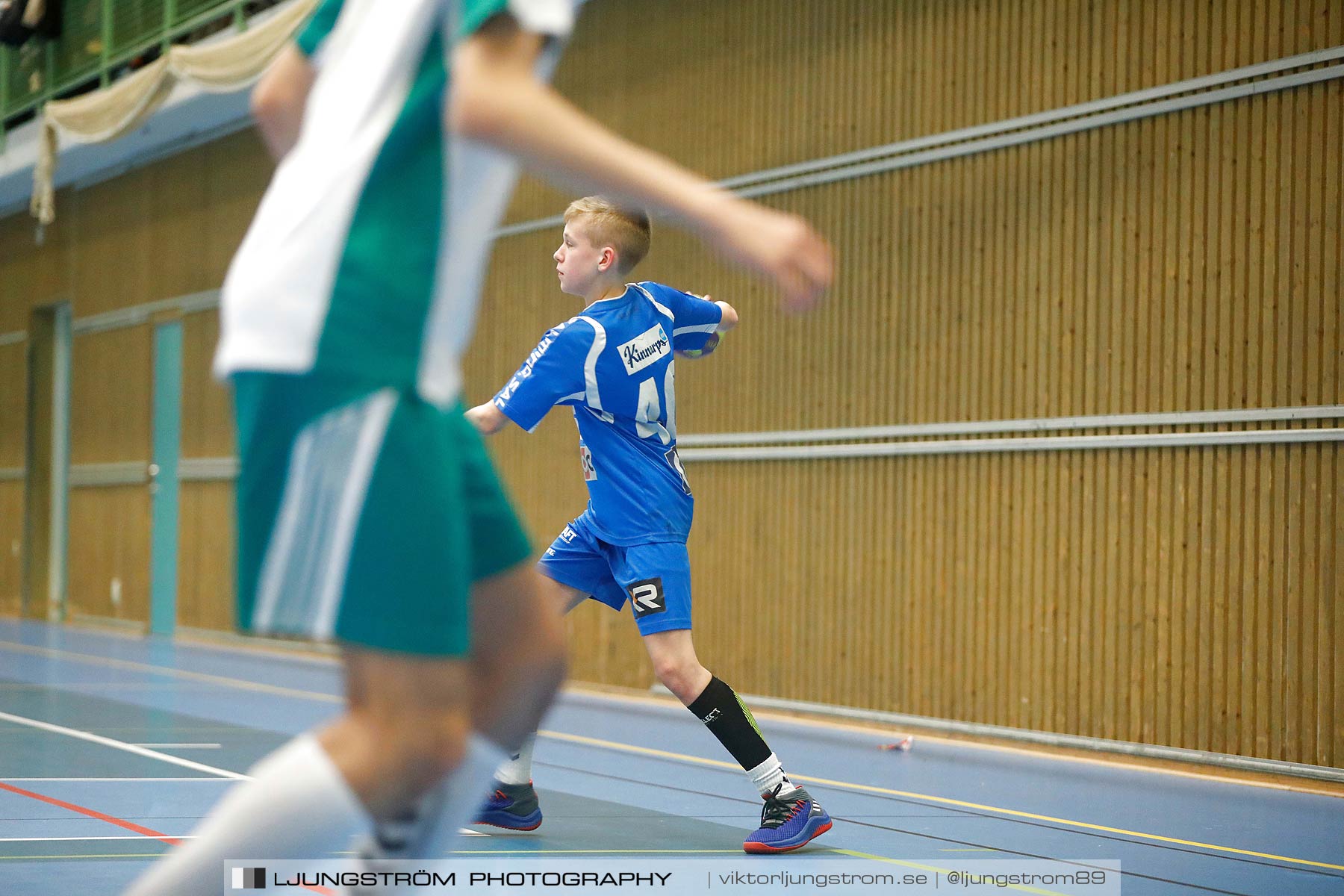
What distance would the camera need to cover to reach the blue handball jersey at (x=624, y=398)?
13.8ft

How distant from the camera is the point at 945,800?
5.27m

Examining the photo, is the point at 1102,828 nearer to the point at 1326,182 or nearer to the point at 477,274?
the point at 1326,182

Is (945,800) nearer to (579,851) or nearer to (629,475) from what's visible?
(579,851)

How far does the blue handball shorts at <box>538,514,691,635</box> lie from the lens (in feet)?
13.6

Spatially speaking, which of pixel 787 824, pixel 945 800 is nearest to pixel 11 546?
pixel 945 800

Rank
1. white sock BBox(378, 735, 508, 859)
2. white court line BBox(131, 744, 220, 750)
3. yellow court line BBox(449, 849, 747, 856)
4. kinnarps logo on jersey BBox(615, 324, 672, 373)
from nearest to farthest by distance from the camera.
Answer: white sock BBox(378, 735, 508, 859)
yellow court line BBox(449, 849, 747, 856)
kinnarps logo on jersey BBox(615, 324, 672, 373)
white court line BBox(131, 744, 220, 750)

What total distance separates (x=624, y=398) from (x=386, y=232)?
2.65 meters

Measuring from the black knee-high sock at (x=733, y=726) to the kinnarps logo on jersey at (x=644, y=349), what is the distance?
93cm

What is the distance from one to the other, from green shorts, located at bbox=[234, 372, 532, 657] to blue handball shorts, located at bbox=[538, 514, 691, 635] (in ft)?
8.07

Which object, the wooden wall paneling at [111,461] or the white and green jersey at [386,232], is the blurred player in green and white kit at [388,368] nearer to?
the white and green jersey at [386,232]

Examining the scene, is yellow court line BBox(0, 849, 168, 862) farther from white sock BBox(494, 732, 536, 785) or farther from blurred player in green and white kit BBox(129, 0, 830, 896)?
blurred player in green and white kit BBox(129, 0, 830, 896)

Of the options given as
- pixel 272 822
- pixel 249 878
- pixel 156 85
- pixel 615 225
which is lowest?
pixel 249 878

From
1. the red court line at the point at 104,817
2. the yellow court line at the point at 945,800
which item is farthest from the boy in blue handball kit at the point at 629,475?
the yellow court line at the point at 945,800

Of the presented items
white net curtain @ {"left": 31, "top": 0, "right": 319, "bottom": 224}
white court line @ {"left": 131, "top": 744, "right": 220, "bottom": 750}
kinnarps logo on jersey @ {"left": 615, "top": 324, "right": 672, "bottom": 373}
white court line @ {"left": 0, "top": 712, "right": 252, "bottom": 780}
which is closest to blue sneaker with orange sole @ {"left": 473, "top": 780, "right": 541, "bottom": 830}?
kinnarps logo on jersey @ {"left": 615, "top": 324, "right": 672, "bottom": 373}
